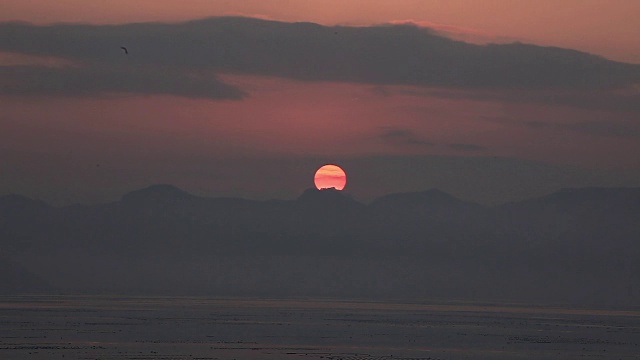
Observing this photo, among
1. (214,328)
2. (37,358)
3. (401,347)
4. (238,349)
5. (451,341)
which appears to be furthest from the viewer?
(214,328)

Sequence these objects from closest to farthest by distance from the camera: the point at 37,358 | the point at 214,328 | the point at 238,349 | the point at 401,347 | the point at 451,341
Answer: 1. the point at 37,358
2. the point at 238,349
3. the point at 401,347
4. the point at 451,341
5. the point at 214,328

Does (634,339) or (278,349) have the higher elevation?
(634,339)

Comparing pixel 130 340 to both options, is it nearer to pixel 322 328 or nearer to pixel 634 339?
pixel 322 328

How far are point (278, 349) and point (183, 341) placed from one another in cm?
1598

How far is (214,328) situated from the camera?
189m

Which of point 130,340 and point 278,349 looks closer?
point 278,349

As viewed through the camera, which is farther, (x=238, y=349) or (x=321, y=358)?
(x=238, y=349)

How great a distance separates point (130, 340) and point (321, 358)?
35.0 metres

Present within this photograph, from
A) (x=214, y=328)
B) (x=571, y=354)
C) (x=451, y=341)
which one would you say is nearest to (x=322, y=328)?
(x=214, y=328)

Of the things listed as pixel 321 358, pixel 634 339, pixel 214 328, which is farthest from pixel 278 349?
pixel 634 339

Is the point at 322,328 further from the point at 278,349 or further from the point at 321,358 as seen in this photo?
the point at 321,358

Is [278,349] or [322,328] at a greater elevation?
[322,328]

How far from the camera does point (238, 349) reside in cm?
14050

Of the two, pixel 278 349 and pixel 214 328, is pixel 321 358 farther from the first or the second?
pixel 214 328
